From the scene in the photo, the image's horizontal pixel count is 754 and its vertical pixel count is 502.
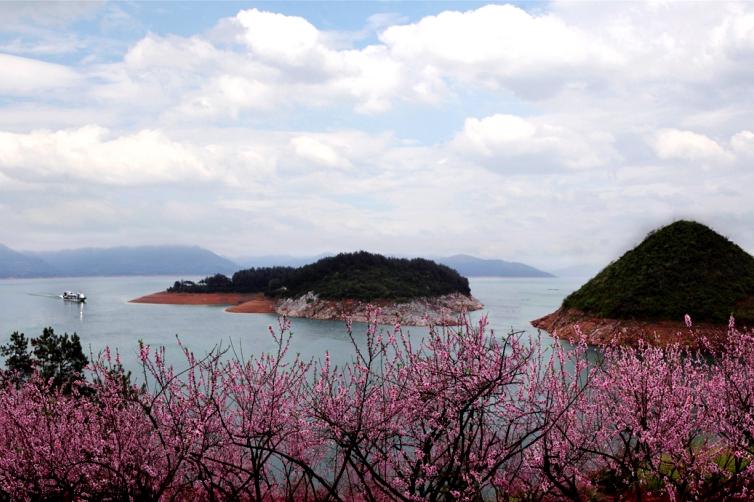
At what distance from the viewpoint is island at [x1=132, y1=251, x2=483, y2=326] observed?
9575cm

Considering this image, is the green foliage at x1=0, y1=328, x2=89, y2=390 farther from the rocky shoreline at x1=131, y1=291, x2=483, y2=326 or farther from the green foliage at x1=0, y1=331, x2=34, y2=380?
the rocky shoreline at x1=131, y1=291, x2=483, y2=326

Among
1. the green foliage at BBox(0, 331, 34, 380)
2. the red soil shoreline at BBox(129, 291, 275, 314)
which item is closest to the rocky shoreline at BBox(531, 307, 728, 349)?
the green foliage at BBox(0, 331, 34, 380)

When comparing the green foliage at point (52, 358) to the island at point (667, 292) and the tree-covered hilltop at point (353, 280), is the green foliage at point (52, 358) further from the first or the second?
the tree-covered hilltop at point (353, 280)

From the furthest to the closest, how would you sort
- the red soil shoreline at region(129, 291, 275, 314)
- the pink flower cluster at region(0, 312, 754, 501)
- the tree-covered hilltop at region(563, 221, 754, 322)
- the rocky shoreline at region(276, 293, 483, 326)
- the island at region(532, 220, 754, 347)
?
1. the red soil shoreline at region(129, 291, 275, 314)
2. the rocky shoreline at region(276, 293, 483, 326)
3. the tree-covered hilltop at region(563, 221, 754, 322)
4. the island at region(532, 220, 754, 347)
5. the pink flower cluster at region(0, 312, 754, 501)

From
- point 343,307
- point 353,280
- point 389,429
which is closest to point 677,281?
point 343,307

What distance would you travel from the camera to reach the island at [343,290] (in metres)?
95.8

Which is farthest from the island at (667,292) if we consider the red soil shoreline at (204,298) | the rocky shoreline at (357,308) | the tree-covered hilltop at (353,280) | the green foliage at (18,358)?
the red soil shoreline at (204,298)

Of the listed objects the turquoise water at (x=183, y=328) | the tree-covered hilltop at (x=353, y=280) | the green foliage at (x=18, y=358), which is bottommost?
the turquoise water at (x=183, y=328)

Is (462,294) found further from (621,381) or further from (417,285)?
(621,381)

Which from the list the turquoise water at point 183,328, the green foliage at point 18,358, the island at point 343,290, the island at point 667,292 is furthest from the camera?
the island at point 343,290

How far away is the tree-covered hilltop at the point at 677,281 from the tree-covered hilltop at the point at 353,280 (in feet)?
110

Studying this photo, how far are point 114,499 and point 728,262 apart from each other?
79133mm

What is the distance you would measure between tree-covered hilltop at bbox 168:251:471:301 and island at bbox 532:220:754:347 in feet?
95.1

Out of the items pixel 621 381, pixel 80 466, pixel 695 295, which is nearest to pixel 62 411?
pixel 80 466
